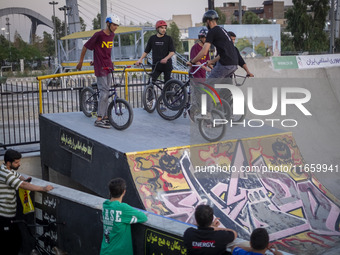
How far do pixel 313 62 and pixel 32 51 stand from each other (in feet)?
183

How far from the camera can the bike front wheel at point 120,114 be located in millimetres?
7984

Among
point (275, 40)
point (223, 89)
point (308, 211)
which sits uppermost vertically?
point (275, 40)

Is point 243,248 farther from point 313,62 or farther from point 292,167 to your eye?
point 313,62

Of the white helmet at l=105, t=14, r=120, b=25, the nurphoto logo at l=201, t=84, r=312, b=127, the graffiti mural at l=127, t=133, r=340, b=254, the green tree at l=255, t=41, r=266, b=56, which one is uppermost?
the green tree at l=255, t=41, r=266, b=56

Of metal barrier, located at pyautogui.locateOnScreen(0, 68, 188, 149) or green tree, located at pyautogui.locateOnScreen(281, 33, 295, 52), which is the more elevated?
green tree, located at pyautogui.locateOnScreen(281, 33, 295, 52)

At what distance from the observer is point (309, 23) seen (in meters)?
56.7

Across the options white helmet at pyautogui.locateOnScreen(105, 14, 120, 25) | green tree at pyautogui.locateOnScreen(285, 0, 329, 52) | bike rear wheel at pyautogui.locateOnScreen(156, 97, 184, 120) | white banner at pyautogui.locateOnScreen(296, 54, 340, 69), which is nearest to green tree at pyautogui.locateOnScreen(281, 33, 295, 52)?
green tree at pyautogui.locateOnScreen(285, 0, 329, 52)

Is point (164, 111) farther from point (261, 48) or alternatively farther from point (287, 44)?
point (287, 44)

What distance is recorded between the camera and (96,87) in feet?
28.9

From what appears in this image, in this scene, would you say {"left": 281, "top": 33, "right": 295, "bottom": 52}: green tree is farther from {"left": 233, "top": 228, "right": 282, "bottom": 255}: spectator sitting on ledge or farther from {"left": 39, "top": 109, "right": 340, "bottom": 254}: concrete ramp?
{"left": 233, "top": 228, "right": 282, "bottom": 255}: spectator sitting on ledge

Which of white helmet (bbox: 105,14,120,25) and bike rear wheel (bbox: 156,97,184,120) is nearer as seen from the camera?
white helmet (bbox: 105,14,120,25)

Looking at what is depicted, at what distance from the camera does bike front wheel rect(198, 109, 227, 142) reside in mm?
7340

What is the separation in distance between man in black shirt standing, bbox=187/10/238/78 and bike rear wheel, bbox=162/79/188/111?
2.49ft

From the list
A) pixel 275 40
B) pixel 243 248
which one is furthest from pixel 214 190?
pixel 275 40
